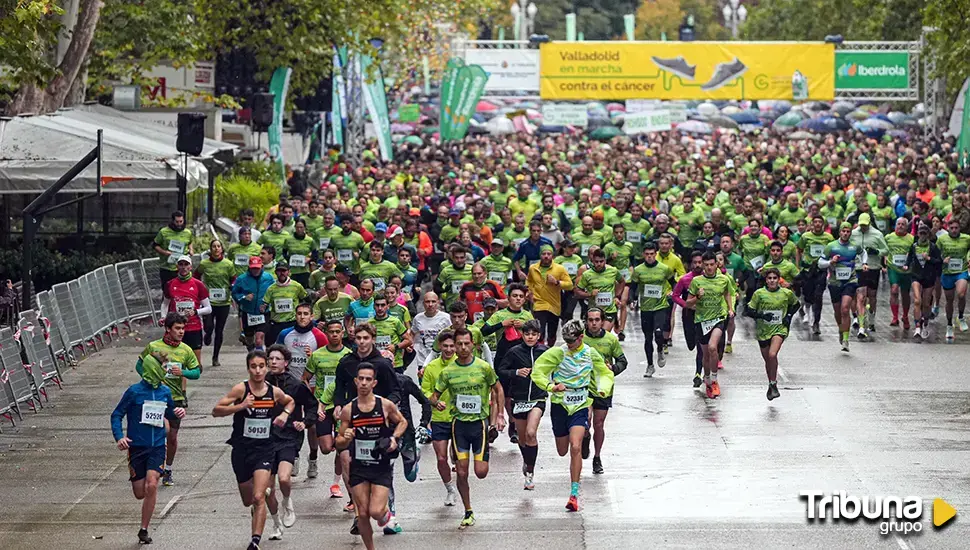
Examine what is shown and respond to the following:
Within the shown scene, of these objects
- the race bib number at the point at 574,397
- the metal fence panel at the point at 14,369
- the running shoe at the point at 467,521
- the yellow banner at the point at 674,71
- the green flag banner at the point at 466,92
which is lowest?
the running shoe at the point at 467,521

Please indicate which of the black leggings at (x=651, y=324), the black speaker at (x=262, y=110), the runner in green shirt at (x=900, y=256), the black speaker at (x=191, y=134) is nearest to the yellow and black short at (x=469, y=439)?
the black leggings at (x=651, y=324)

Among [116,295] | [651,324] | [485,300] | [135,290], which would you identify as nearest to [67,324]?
[116,295]

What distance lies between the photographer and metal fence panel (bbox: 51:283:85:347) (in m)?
20.9

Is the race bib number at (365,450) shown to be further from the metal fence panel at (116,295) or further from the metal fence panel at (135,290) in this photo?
the metal fence panel at (135,290)

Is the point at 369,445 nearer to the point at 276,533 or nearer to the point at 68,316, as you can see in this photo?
the point at 276,533

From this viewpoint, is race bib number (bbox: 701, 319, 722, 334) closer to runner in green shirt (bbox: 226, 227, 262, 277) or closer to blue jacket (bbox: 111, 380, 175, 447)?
runner in green shirt (bbox: 226, 227, 262, 277)

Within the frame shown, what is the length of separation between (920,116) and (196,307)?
4108 cm

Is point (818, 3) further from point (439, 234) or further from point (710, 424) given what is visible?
point (710, 424)

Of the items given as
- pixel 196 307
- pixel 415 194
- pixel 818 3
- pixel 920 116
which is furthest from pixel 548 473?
pixel 818 3

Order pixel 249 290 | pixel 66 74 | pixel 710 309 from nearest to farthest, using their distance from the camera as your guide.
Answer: pixel 710 309 → pixel 249 290 → pixel 66 74

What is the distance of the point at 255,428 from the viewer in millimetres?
12391

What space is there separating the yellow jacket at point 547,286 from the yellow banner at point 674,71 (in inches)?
1239

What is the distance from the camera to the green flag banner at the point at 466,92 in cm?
4456

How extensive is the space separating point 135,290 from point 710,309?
376 inches
